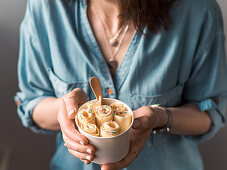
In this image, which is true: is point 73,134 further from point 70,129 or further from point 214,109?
point 214,109

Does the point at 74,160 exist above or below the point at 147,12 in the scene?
below

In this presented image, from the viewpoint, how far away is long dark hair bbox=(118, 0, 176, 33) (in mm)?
795

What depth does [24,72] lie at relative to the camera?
952mm

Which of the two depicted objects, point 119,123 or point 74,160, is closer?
point 119,123

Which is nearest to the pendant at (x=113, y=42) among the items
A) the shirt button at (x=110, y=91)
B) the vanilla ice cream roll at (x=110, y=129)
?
the shirt button at (x=110, y=91)

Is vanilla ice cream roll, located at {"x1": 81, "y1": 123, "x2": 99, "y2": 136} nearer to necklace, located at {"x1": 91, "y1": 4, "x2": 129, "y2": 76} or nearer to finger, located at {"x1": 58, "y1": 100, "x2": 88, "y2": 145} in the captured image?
finger, located at {"x1": 58, "y1": 100, "x2": 88, "y2": 145}

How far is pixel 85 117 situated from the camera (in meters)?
0.57

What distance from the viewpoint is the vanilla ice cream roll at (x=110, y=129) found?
1.76 feet

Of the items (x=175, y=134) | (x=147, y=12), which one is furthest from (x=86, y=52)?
(x=175, y=134)

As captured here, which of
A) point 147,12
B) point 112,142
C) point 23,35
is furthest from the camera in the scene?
point 23,35

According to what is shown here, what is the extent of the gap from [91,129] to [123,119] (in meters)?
0.08

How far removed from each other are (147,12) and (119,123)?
420mm

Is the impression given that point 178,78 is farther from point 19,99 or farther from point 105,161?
point 19,99

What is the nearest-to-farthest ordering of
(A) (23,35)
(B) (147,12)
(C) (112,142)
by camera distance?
(C) (112,142) → (B) (147,12) → (A) (23,35)
